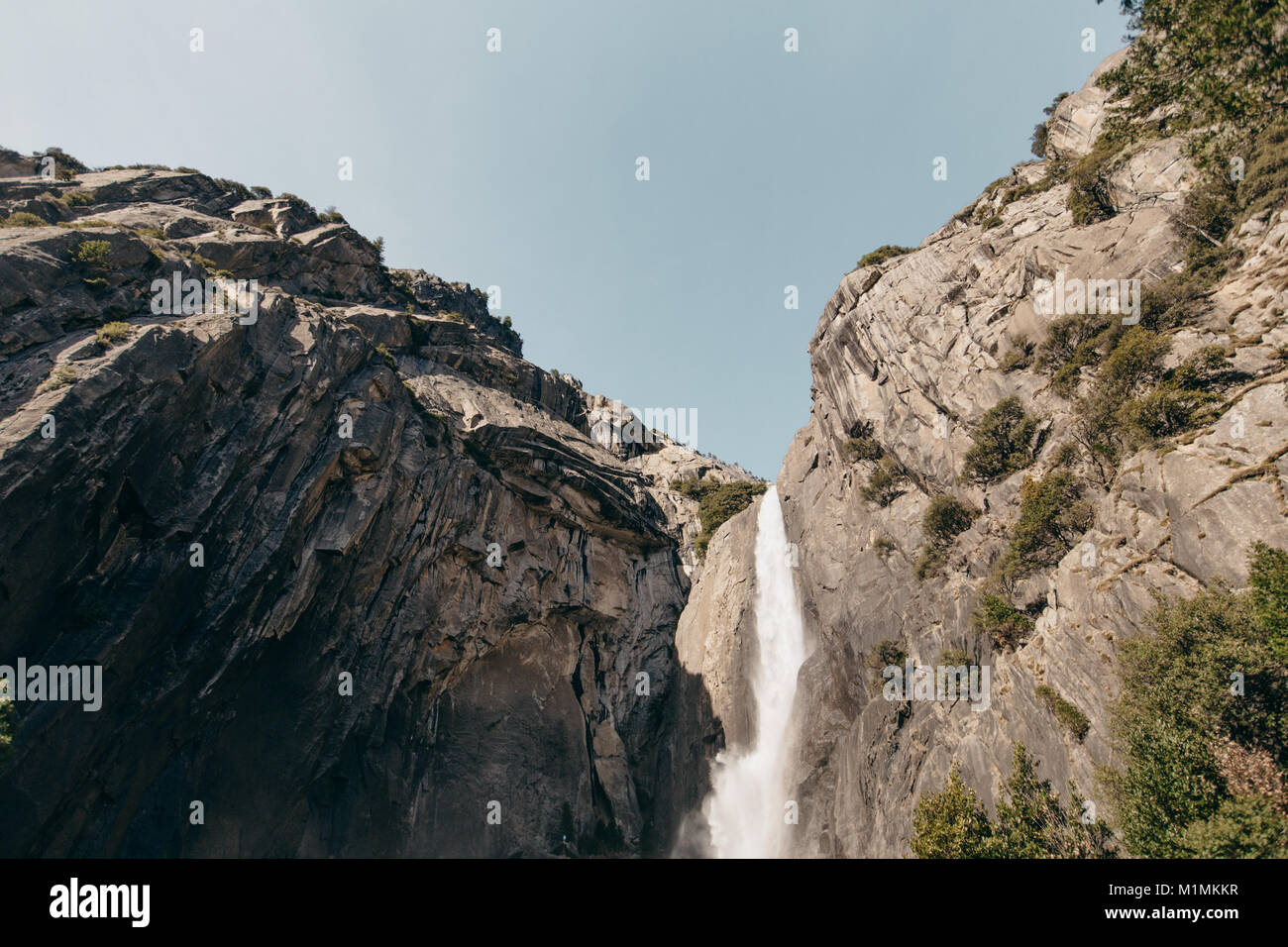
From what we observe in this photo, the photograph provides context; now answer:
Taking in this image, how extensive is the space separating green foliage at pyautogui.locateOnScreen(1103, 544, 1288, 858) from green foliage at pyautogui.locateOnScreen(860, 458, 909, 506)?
19.7m

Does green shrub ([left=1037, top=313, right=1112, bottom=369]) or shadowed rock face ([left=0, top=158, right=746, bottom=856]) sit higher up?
green shrub ([left=1037, top=313, right=1112, bottom=369])

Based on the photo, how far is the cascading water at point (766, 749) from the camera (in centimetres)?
3762

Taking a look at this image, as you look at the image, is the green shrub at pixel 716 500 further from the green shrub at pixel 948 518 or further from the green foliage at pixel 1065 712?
the green foliage at pixel 1065 712

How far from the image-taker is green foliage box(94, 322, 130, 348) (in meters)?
25.6

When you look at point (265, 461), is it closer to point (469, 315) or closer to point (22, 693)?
point (22, 693)

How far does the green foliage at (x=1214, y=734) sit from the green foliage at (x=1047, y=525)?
7192 millimetres

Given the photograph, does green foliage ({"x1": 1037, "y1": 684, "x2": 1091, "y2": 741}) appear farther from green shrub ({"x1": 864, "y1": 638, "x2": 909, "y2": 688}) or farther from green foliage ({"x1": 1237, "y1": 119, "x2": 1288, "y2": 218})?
green foliage ({"x1": 1237, "y1": 119, "x2": 1288, "y2": 218})

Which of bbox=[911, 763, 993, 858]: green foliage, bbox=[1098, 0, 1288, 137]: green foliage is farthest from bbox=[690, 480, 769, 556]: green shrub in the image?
bbox=[1098, 0, 1288, 137]: green foliage

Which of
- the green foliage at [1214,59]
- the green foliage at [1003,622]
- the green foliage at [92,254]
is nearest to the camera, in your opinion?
the green foliage at [1214,59]

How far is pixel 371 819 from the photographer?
34625mm

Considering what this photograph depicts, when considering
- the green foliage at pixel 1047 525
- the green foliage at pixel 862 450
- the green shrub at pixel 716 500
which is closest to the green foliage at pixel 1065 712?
the green foliage at pixel 1047 525
